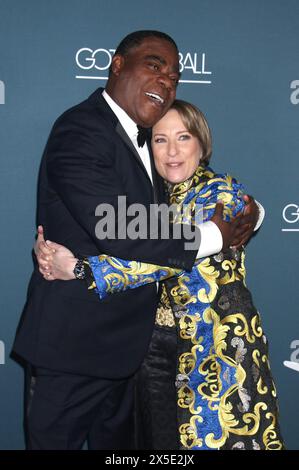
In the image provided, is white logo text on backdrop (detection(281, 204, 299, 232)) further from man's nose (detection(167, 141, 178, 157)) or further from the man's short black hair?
the man's short black hair

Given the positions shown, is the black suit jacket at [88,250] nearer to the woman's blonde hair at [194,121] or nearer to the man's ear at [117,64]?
the man's ear at [117,64]

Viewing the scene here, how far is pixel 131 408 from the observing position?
2143mm

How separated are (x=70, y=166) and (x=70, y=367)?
61 cm

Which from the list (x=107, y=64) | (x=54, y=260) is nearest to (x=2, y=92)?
(x=107, y=64)

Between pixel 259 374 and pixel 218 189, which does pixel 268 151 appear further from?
pixel 259 374

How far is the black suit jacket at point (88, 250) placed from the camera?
66.4 inches

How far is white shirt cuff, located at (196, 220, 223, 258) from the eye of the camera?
1.76 m

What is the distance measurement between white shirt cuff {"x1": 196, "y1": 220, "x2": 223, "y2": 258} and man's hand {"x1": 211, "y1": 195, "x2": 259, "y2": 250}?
0.06 ft

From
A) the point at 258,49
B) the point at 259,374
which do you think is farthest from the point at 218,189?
the point at 258,49

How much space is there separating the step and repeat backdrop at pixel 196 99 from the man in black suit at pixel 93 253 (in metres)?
0.53

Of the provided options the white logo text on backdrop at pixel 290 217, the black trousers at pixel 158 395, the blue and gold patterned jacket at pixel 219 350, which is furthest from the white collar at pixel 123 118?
the white logo text on backdrop at pixel 290 217

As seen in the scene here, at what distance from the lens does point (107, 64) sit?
2.41 metres

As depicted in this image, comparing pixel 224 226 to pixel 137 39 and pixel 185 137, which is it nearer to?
pixel 185 137

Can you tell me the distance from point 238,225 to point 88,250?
0.49 metres
